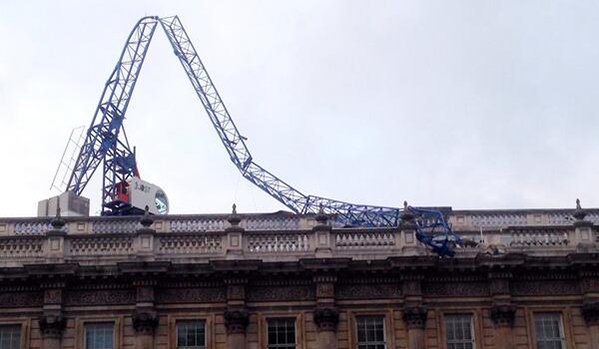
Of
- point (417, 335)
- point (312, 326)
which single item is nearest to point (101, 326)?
point (312, 326)

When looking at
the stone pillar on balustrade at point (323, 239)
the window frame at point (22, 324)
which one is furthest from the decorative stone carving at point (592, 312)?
the window frame at point (22, 324)

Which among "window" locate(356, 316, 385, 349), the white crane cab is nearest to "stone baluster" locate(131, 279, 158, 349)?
"window" locate(356, 316, 385, 349)

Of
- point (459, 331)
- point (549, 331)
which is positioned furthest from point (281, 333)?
point (549, 331)

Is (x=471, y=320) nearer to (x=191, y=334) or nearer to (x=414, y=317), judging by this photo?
(x=414, y=317)

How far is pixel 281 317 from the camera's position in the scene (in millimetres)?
33375

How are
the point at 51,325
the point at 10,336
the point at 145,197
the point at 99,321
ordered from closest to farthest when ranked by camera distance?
1. the point at 51,325
2. the point at 10,336
3. the point at 99,321
4. the point at 145,197

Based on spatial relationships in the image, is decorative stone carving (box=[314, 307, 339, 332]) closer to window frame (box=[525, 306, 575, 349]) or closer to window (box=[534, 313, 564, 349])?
window frame (box=[525, 306, 575, 349])

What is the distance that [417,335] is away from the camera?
3312 centimetres

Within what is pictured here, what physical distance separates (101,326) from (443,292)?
13.0m

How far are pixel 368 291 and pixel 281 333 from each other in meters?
3.69

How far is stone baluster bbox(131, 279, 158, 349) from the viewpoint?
107 ft

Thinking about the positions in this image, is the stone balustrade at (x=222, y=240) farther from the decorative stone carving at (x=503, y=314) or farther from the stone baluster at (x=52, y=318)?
the decorative stone carving at (x=503, y=314)

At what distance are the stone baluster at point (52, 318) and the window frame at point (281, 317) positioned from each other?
23.9ft

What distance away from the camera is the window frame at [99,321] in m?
32.7
